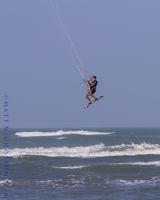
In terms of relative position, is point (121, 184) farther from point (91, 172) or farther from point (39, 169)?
point (39, 169)

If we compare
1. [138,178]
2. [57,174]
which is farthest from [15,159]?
[138,178]

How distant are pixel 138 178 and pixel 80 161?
8.19m

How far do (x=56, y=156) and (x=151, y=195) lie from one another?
1584cm

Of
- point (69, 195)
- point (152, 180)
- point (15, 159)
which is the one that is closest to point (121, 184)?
point (152, 180)

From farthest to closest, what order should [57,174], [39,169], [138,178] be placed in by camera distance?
[39,169] → [57,174] → [138,178]

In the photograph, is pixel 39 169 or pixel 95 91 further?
pixel 39 169

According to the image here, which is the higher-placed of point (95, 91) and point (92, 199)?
point (95, 91)

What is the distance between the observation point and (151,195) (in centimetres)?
1647

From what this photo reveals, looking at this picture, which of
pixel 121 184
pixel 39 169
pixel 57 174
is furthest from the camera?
pixel 39 169

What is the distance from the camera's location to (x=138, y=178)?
20453 millimetres

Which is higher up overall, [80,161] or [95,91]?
[95,91]

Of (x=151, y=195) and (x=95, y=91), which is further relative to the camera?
(x=95, y=91)

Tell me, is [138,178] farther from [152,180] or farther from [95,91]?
[95,91]

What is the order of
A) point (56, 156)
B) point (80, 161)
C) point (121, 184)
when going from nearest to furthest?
point (121, 184) → point (80, 161) → point (56, 156)
